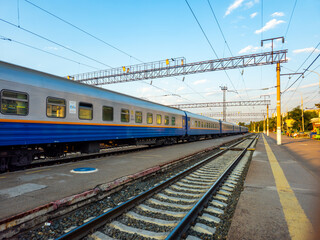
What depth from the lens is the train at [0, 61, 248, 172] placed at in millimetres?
6316

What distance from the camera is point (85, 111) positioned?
8828mm

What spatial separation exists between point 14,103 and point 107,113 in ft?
13.8

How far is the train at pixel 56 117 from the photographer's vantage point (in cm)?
632

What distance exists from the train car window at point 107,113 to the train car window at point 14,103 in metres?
3.53

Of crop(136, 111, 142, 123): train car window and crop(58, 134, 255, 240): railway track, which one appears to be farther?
crop(136, 111, 142, 123): train car window

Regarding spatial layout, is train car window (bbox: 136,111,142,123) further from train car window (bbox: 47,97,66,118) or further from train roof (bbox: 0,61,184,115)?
train car window (bbox: 47,97,66,118)

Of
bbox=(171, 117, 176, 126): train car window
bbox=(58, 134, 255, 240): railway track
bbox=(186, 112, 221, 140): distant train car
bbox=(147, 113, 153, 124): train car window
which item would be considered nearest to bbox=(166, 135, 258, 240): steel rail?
bbox=(58, 134, 255, 240): railway track

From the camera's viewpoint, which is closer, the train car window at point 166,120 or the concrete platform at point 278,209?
the concrete platform at point 278,209

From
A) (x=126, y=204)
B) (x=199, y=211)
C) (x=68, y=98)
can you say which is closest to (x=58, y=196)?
(x=126, y=204)

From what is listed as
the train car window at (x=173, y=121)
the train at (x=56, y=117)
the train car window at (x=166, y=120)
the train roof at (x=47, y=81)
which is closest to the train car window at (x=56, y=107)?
the train at (x=56, y=117)

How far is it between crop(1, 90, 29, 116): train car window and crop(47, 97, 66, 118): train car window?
0.77 m

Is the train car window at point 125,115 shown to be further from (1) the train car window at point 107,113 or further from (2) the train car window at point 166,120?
(2) the train car window at point 166,120

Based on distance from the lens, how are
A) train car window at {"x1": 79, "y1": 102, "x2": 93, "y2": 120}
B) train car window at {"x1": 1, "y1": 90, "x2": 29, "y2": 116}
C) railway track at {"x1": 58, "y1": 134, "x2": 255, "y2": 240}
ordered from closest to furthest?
railway track at {"x1": 58, "y1": 134, "x2": 255, "y2": 240}
train car window at {"x1": 1, "y1": 90, "x2": 29, "y2": 116}
train car window at {"x1": 79, "y1": 102, "x2": 93, "y2": 120}

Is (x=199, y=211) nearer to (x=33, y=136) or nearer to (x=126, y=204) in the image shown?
(x=126, y=204)
